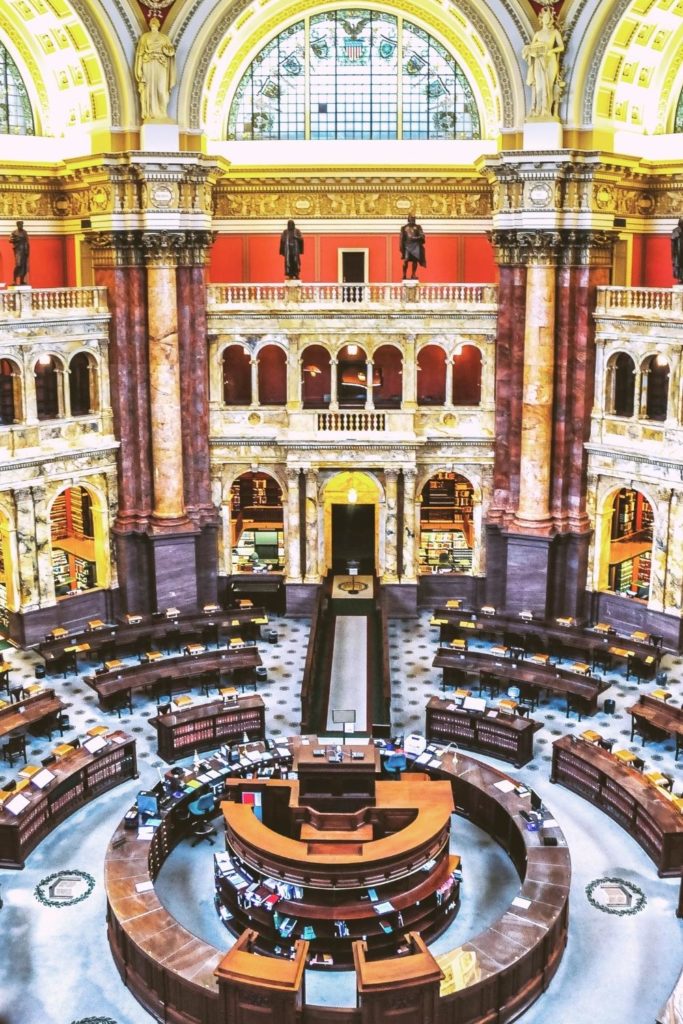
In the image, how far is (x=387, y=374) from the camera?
111ft

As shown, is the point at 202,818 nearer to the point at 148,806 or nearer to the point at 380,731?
the point at 148,806

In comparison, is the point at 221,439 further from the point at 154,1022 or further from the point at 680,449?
the point at 154,1022

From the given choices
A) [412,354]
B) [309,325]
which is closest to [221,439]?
[309,325]

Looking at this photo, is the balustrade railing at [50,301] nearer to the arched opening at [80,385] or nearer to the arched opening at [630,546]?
the arched opening at [80,385]

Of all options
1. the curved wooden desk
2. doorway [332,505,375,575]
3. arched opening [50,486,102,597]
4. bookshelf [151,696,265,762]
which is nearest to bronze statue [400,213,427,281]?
doorway [332,505,375,575]

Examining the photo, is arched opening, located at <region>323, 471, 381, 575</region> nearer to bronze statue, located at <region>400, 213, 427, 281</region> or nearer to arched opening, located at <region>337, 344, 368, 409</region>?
arched opening, located at <region>337, 344, 368, 409</region>

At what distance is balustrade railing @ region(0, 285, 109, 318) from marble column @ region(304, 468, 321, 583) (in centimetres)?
778

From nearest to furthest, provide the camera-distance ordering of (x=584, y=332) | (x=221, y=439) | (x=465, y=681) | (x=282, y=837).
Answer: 1. (x=282, y=837)
2. (x=465, y=681)
3. (x=584, y=332)
4. (x=221, y=439)

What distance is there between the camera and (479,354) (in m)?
33.6

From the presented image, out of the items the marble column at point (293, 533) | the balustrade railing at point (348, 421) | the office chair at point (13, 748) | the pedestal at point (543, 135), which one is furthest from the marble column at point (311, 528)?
the office chair at point (13, 748)

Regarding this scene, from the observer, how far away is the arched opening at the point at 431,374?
110ft

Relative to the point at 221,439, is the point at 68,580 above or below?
below

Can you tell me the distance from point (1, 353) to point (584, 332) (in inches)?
632

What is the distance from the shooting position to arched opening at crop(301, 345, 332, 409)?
3347cm
